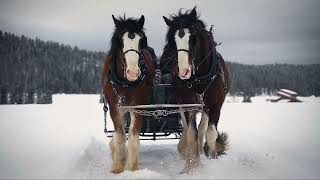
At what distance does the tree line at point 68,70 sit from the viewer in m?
87.9

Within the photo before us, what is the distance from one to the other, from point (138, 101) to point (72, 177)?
1576mm

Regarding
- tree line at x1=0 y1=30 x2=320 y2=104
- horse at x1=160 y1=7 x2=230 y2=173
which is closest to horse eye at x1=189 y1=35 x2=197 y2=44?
horse at x1=160 y1=7 x2=230 y2=173

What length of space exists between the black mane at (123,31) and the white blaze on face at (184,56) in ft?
1.79

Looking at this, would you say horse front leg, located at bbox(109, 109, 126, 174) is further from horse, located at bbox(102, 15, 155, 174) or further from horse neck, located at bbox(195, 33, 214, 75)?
horse neck, located at bbox(195, 33, 214, 75)

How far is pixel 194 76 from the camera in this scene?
6.76m

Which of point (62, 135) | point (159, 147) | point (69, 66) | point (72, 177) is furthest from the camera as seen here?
point (69, 66)

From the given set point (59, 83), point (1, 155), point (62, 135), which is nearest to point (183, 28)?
point (1, 155)

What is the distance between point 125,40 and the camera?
20.3 feet

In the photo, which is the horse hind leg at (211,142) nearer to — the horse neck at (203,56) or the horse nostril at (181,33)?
the horse neck at (203,56)

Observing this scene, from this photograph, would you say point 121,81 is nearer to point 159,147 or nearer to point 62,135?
point 159,147

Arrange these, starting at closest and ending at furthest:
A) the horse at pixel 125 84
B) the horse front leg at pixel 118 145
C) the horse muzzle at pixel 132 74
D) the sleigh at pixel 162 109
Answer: the horse muzzle at pixel 132 74
the horse at pixel 125 84
the horse front leg at pixel 118 145
the sleigh at pixel 162 109

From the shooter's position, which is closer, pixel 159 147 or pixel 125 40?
pixel 125 40

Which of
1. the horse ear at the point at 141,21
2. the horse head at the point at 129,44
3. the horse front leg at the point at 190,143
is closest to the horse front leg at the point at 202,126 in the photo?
the horse front leg at the point at 190,143

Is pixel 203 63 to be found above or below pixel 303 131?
above
